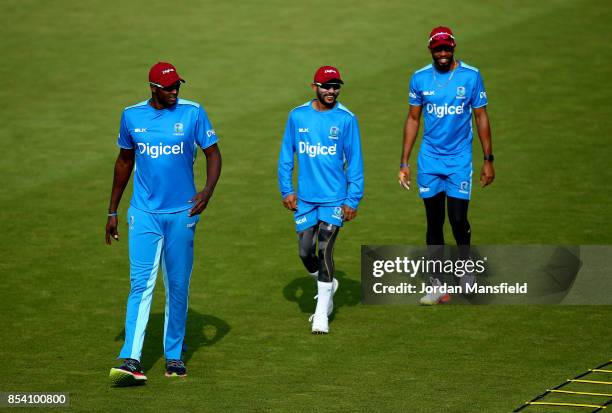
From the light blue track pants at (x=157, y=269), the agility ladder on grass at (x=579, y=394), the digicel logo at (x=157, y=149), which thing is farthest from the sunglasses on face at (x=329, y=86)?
the agility ladder on grass at (x=579, y=394)

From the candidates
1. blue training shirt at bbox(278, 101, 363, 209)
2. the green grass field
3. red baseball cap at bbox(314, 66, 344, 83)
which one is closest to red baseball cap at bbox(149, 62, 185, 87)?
red baseball cap at bbox(314, 66, 344, 83)

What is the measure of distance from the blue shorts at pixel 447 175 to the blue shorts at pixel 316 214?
144 cm

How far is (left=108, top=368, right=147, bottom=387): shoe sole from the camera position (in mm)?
10008

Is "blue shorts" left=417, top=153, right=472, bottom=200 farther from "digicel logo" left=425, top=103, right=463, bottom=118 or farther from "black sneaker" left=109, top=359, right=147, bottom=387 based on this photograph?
"black sneaker" left=109, top=359, right=147, bottom=387

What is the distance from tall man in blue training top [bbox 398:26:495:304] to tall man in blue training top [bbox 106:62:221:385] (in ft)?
10.1

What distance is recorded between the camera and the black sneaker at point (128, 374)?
32.9 feet

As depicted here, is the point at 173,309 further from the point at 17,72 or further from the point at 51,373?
the point at 17,72

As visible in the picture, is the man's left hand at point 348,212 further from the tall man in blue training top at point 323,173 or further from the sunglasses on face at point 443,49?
the sunglasses on face at point 443,49

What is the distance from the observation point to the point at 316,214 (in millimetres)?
12008

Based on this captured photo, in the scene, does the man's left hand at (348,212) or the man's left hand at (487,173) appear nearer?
the man's left hand at (348,212)

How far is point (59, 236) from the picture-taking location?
50.1ft

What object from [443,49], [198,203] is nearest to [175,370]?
[198,203]

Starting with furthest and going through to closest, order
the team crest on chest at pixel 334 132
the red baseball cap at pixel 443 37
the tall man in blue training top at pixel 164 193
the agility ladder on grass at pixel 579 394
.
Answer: the red baseball cap at pixel 443 37 < the team crest on chest at pixel 334 132 < the tall man in blue training top at pixel 164 193 < the agility ladder on grass at pixel 579 394

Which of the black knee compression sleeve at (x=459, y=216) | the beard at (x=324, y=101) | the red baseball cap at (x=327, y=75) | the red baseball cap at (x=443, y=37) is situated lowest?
the black knee compression sleeve at (x=459, y=216)
